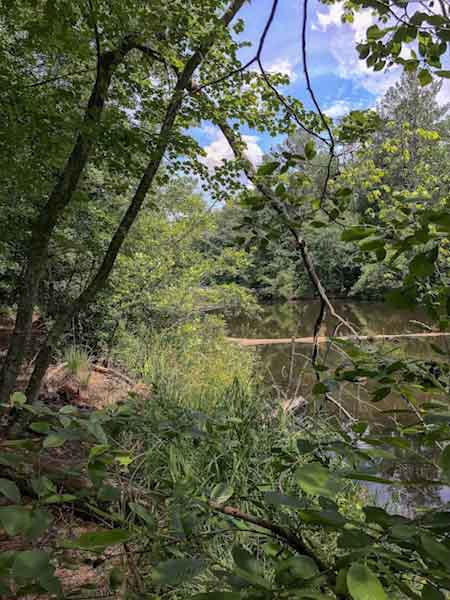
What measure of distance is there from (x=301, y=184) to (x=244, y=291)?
6222 millimetres

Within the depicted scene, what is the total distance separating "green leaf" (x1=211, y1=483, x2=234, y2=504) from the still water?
1.25 meters

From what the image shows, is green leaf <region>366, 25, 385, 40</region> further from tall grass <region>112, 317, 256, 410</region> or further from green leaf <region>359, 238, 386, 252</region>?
tall grass <region>112, 317, 256, 410</region>

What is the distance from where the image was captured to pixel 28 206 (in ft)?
14.5

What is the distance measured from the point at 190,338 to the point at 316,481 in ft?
18.5

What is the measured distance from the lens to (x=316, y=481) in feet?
1.34

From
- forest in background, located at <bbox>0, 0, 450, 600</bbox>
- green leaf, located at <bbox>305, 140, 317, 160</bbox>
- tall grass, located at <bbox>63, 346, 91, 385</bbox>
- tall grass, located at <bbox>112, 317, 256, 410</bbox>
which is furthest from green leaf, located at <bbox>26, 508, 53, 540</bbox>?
tall grass, located at <bbox>63, 346, 91, 385</bbox>

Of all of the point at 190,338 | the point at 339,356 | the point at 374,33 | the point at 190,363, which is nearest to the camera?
the point at 374,33

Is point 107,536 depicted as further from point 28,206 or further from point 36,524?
point 28,206

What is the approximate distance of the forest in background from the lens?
43cm

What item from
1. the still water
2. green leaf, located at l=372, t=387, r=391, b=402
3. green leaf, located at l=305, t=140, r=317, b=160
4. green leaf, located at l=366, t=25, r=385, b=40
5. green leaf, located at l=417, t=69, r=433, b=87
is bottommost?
the still water

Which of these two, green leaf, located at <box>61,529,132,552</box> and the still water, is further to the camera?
the still water

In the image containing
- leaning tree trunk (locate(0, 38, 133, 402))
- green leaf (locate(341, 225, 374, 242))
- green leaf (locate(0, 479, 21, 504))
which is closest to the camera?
green leaf (locate(0, 479, 21, 504))

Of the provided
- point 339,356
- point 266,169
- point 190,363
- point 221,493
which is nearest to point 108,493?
point 221,493

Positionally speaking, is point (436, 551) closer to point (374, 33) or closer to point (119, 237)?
point (374, 33)
